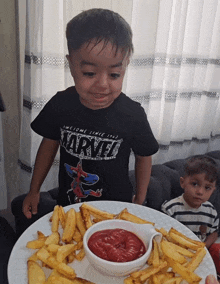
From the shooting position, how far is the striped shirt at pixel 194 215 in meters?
1.46

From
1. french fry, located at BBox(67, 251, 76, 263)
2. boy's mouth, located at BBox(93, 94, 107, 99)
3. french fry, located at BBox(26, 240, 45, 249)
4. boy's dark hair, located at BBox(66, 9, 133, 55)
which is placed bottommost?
french fry, located at BBox(67, 251, 76, 263)

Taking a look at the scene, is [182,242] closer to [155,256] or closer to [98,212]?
[155,256]

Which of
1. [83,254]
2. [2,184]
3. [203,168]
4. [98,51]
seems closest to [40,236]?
[83,254]

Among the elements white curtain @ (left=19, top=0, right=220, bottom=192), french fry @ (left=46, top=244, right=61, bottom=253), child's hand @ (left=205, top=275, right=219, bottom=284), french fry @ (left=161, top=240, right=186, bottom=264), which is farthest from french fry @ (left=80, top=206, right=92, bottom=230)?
white curtain @ (left=19, top=0, right=220, bottom=192)

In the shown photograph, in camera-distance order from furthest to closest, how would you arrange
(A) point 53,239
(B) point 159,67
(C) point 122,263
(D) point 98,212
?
1. (B) point 159,67
2. (D) point 98,212
3. (A) point 53,239
4. (C) point 122,263

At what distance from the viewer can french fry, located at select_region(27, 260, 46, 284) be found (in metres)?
0.66

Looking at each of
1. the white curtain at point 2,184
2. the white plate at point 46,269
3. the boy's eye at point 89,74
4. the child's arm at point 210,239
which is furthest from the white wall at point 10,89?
the child's arm at point 210,239

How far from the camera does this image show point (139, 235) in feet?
2.58

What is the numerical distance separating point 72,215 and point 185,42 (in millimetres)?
1311

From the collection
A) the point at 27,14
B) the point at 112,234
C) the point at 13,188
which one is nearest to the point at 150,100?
the point at 27,14

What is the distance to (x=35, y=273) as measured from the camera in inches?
26.8

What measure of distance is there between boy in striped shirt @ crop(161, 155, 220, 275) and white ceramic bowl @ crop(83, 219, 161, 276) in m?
0.68

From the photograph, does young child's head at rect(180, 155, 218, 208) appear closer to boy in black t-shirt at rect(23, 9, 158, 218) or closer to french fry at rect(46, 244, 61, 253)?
boy in black t-shirt at rect(23, 9, 158, 218)

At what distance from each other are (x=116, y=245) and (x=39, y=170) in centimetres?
60
